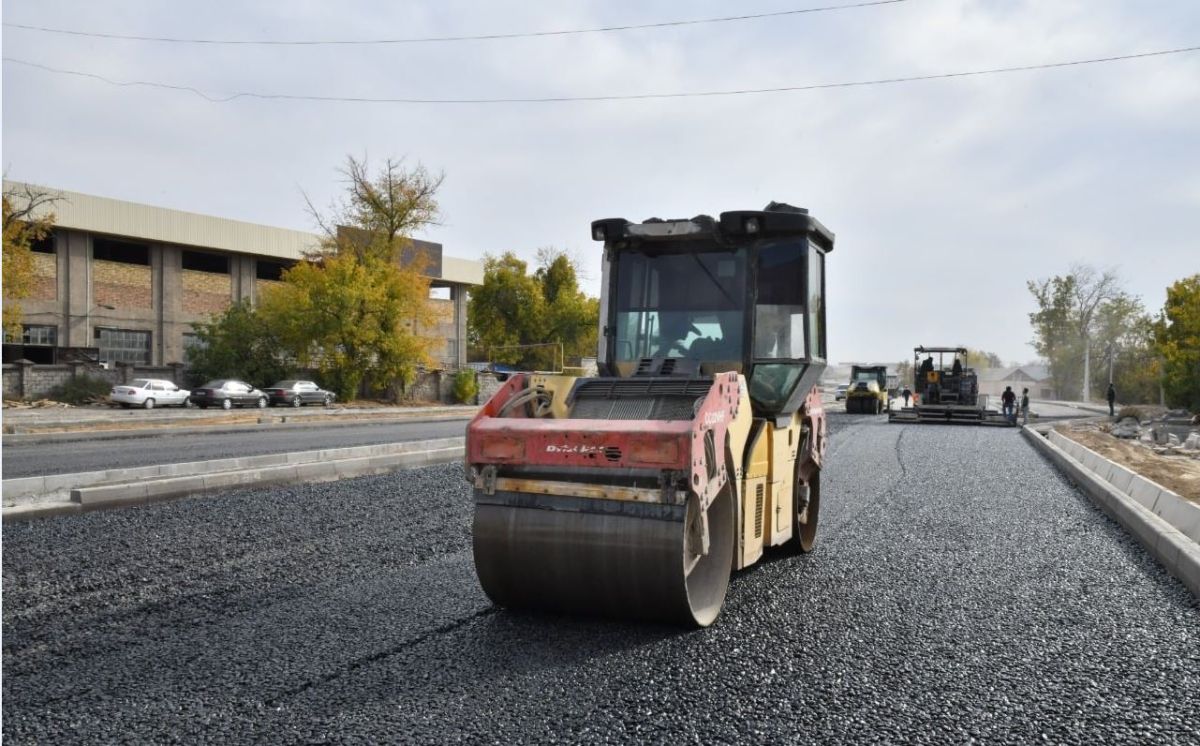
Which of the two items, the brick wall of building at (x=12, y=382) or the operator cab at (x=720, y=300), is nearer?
the operator cab at (x=720, y=300)

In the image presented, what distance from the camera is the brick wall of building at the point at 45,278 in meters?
36.3

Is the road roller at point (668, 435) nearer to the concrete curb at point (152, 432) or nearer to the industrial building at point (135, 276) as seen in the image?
the concrete curb at point (152, 432)

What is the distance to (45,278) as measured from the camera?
36812 millimetres

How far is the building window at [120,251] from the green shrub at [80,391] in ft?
26.8

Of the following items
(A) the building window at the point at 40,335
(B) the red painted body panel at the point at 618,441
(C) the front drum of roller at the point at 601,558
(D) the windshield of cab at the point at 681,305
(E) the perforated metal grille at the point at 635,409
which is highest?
(A) the building window at the point at 40,335

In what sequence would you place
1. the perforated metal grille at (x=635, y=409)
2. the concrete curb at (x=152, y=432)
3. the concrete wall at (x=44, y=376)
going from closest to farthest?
the perforated metal grille at (x=635, y=409) < the concrete curb at (x=152, y=432) < the concrete wall at (x=44, y=376)

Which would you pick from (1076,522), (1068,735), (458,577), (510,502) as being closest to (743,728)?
(1068,735)

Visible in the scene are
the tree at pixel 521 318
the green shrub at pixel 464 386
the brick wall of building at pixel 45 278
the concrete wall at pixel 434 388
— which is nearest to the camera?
the brick wall of building at pixel 45 278

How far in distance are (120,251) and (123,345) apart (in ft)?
14.8

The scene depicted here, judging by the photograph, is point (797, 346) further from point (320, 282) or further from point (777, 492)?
point (320, 282)

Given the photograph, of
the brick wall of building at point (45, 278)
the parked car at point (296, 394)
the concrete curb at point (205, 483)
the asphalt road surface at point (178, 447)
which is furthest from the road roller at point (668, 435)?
the brick wall of building at point (45, 278)

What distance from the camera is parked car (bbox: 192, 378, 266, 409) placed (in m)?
32.7

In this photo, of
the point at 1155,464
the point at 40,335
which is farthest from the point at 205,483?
the point at 40,335

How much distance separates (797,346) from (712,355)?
613 mm
